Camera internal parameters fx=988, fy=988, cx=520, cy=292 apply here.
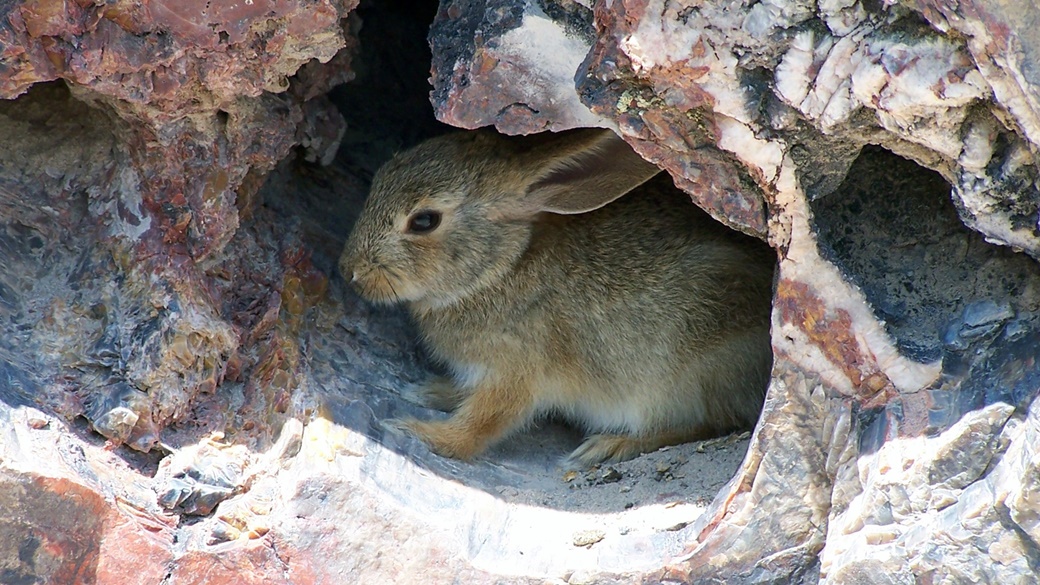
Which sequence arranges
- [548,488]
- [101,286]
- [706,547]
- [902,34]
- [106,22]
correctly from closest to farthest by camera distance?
1. [902,34]
2. [106,22]
3. [706,547]
4. [101,286]
5. [548,488]

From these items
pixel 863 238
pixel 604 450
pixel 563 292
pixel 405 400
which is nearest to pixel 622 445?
pixel 604 450

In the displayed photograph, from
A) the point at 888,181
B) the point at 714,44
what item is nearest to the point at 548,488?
the point at 888,181

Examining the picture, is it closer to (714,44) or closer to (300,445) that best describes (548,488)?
(300,445)

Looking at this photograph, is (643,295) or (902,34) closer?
(902,34)

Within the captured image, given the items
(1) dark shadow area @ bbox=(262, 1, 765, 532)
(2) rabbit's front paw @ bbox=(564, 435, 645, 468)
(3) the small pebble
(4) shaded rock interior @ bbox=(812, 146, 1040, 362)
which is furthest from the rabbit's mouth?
(4) shaded rock interior @ bbox=(812, 146, 1040, 362)

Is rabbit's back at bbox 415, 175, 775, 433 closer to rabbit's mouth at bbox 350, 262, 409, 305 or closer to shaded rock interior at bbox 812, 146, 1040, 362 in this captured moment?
rabbit's mouth at bbox 350, 262, 409, 305

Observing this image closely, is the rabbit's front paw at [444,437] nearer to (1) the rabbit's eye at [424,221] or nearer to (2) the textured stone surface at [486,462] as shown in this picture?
(2) the textured stone surface at [486,462]
